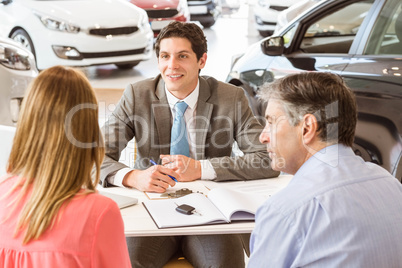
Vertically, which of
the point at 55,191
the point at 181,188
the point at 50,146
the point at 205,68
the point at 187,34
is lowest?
the point at 205,68

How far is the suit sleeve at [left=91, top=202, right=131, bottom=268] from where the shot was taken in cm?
143

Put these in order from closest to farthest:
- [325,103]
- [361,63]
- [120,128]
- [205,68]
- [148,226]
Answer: [325,103] < [148,226] < [120,128] < [361,63] < [205,68]

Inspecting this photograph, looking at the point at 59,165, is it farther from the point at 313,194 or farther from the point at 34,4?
the point at 34,4

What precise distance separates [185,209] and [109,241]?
0.62 meters

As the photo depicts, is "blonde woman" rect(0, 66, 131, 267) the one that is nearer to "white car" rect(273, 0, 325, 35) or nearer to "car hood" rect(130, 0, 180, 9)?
"white car" rect(273, 0, 325, 35)

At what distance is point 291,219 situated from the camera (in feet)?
4.77

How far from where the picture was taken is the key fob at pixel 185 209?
6.73ft

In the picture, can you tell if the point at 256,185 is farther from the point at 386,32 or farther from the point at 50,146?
the point at 386,32

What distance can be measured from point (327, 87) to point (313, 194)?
13.6 inches

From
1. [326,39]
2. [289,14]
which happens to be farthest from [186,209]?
[289,14]

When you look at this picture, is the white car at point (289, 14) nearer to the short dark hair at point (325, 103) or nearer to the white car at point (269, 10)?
the white car at point (269, 10)

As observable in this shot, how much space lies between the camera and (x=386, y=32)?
3699mm

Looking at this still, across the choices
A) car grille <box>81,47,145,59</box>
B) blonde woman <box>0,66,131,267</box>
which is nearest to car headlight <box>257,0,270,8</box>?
car grille <box>81,47,145,59</box>

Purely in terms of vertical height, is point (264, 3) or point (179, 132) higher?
point (264, 3)
